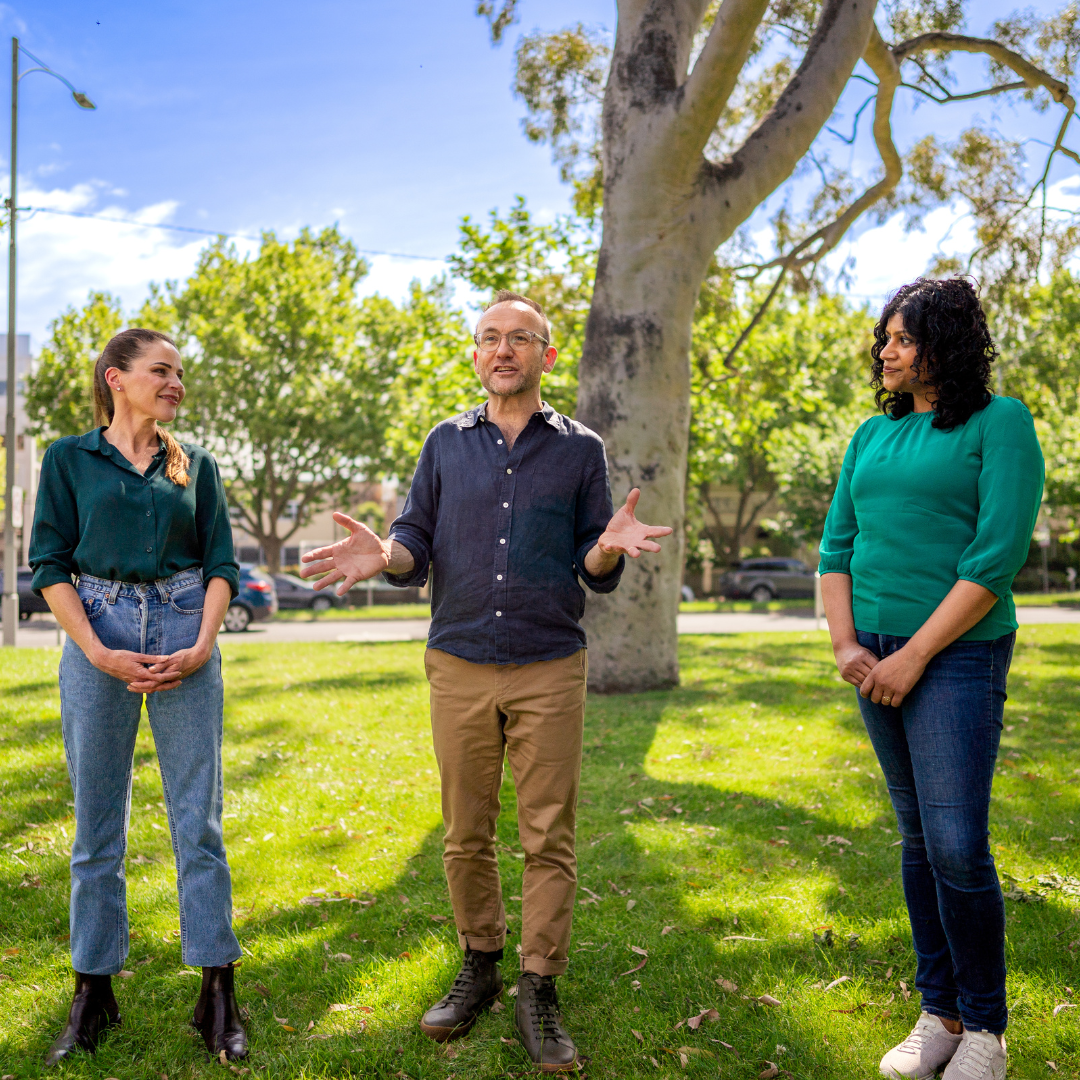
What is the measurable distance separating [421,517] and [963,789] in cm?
186

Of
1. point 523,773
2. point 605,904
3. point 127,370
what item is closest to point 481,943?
point 523,773

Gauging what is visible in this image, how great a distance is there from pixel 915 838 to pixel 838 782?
10.5 feet

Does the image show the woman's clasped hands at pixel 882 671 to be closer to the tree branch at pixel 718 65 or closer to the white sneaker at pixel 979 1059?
the white sneaker at pixel 979 1059

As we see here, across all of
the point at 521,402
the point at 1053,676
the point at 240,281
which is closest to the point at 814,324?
the point at 240,281

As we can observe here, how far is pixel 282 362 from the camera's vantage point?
31.6 metres

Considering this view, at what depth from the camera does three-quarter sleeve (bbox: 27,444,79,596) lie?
2.96m

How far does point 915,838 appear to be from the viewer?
2.84 metres

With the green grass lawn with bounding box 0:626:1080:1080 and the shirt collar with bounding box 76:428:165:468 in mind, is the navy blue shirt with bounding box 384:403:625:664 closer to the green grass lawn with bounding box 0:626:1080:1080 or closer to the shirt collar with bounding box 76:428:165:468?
the shirt collar with bounding box 76:428:165:468

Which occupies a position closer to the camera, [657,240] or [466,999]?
[466,999]

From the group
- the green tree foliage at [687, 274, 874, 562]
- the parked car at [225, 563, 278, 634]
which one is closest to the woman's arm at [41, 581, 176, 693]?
the green tree foliage at [687, 274, 874, 562]

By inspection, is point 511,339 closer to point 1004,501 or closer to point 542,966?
point 1004,501

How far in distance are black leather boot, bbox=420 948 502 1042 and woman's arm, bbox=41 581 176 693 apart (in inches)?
54.4

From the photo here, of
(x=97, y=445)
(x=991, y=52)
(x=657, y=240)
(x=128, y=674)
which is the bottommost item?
(x=128, y=674)

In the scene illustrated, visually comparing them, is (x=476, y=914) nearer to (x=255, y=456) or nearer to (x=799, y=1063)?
(x=799, y=1063)
